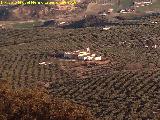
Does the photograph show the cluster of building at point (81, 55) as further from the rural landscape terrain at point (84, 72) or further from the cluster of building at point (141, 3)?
the cluster of building at point (141, 3)

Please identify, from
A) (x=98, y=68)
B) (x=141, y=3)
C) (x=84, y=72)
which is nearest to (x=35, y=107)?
(x=84, y=72)

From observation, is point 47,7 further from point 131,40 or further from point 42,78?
point 42,78

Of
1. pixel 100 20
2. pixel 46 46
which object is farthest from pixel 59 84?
pixel 100 20

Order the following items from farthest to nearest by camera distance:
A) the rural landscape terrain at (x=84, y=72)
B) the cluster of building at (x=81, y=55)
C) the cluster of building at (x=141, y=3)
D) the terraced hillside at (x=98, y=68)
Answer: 1. the cluster of building at (x=141, y=3)
2. the cluster of building at (x=81, y=55)
3. the terraced hillside at (x=98, y=68)
4. the rural landscape terrain at (x=84, y=72)

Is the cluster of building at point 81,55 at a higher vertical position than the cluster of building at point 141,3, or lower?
lower

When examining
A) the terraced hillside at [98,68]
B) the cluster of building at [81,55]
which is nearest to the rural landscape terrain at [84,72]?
the terraced hillside at [98,68]

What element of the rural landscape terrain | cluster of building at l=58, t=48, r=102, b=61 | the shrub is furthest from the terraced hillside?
the shrub

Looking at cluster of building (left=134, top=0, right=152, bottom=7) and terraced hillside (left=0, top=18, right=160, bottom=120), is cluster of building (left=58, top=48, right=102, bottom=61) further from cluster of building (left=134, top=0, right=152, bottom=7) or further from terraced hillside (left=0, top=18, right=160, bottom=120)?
cluster of building (left=134, top=0, right=152, bottom=7)

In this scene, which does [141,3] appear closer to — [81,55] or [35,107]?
[81,55]

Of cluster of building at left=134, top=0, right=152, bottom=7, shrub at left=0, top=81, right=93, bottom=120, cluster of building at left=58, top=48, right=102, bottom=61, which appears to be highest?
shrub at left=0, top=81, right=93, bottom=120
